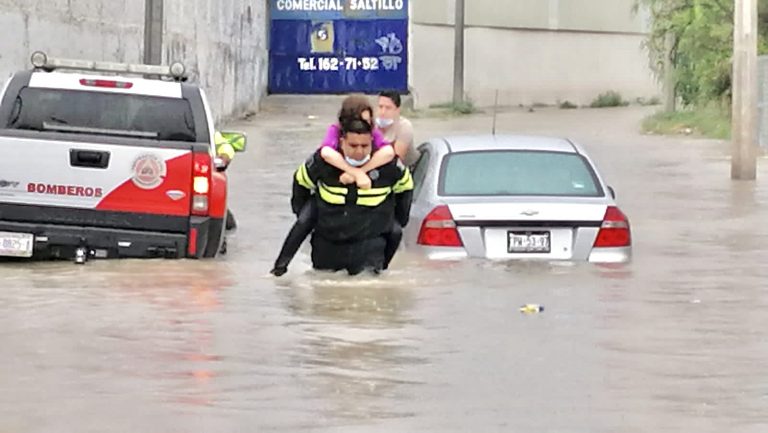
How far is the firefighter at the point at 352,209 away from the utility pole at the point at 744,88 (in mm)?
13411

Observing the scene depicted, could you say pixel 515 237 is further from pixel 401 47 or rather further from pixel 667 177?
pixel 401 47

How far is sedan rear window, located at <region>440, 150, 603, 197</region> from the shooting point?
13.1 m

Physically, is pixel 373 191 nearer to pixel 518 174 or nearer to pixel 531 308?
pixel 531 308

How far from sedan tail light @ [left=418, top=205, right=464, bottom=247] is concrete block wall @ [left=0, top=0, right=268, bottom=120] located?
36.7ft

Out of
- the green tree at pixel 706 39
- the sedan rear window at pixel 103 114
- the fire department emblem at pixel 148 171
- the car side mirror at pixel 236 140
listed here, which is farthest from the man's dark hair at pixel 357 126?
the green tree at pixel 706 39

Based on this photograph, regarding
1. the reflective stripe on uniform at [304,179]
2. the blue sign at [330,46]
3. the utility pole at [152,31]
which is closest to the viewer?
the reflective stripe on uniform at [304,179]

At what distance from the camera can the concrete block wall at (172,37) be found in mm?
23969

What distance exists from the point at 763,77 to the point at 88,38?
12443mm

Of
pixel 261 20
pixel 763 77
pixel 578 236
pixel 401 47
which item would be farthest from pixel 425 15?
pixel 578 236

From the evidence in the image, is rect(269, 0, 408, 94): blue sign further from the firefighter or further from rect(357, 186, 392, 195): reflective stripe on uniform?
rect(357, 186, 392, 195): reflective stripe on uniform

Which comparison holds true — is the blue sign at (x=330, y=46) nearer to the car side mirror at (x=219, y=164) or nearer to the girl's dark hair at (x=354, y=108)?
the car side mirror at (x=219, y=164)

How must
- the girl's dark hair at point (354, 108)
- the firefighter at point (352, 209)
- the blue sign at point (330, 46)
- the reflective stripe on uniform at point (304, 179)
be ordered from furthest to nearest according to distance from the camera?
1. the blue sign at point (330, 46)
2. the reflective stripe on uniform at point (304, 179)
3. the firefighter at point (352, 209)
4. the girl's dark hair at point (354, 108)

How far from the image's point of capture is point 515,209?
12.7 m

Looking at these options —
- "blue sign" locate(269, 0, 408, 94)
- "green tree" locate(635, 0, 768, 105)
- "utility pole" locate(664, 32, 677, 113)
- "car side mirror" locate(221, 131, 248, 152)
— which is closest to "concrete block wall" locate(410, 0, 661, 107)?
"blue sign" locate(269, 0, 408, 94)
